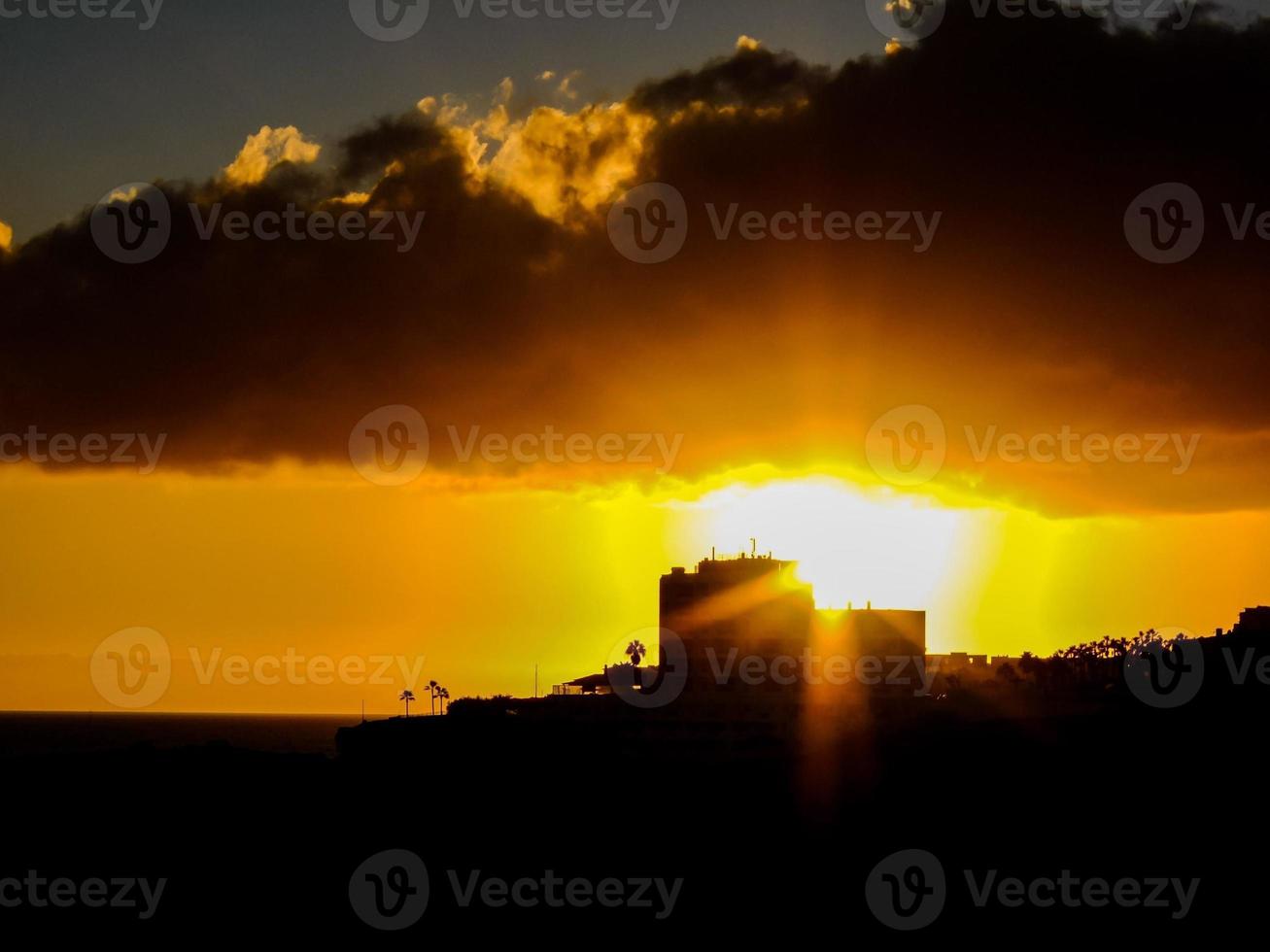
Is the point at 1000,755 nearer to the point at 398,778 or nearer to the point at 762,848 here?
the point at 762,848

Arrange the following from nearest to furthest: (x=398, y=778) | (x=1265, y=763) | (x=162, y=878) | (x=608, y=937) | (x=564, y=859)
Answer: (x=608, y=937) → (x=162, y=878) → (x=564, y=859) → (x=1265, y=763) → (x=398, y=778)

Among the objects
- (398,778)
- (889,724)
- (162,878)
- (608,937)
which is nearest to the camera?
(608,937)

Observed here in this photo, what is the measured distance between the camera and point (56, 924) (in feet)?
283

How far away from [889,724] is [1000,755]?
20.4m

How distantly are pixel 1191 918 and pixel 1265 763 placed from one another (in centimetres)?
5069

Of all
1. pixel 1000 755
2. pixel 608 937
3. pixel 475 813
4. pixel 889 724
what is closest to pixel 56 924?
pixel 608 937

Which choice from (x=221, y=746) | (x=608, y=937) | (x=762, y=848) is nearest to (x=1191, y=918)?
(x=608, y=937)

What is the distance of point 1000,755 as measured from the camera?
147 m

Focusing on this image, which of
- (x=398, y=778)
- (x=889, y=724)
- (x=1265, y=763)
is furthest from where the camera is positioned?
(x=889, y=724)

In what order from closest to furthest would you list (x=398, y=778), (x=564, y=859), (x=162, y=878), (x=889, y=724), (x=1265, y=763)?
(x=162, y=878) → (x=564, y=859) → (x=1265, y=763) → (x=398, y=778) → (x=889, y=724)

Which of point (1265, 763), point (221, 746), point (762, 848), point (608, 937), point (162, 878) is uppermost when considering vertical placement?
point (221, 746)

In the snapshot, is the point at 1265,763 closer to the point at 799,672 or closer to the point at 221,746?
the point at 799,672

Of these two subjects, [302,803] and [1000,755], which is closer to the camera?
[302,803]

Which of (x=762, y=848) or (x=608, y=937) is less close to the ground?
(x=762, y=848)
